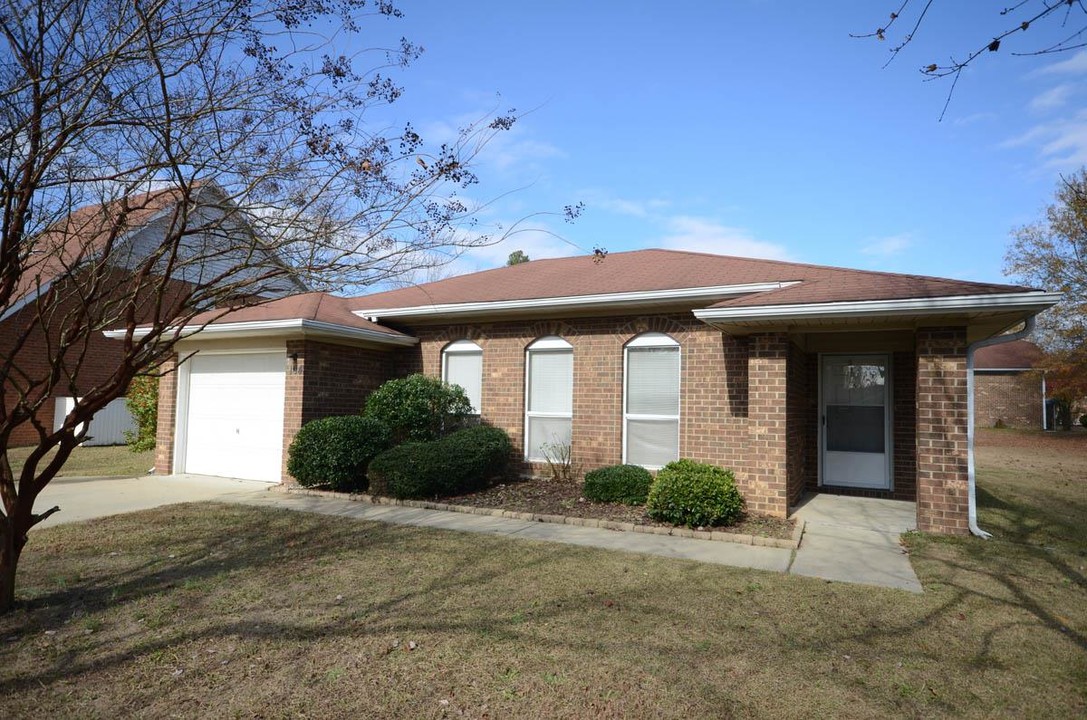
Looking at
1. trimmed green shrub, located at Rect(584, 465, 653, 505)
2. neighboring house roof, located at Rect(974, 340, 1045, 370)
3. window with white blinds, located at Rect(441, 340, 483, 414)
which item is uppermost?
neighboring house roof, located at Rect(974, 340, 1045, 370)

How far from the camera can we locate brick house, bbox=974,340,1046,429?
33219mm

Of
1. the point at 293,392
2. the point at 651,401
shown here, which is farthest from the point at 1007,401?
the point at 293,392

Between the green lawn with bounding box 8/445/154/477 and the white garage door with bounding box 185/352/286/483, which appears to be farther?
the green lawn with bounding box 8/445/154/477

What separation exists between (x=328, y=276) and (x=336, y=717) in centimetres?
350

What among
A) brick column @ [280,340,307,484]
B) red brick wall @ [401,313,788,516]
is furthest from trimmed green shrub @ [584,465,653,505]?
brick column @ [280,340,307,484]

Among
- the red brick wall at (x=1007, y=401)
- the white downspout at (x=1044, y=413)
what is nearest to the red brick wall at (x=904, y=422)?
the red brick wall at (x=1007, y=401)

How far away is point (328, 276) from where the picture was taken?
5.60 m

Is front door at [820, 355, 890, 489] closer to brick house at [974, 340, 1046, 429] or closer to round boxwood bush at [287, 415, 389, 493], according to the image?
round boxwood bush at [287, 415, 389, 493]

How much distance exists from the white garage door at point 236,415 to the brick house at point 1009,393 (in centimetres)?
3458

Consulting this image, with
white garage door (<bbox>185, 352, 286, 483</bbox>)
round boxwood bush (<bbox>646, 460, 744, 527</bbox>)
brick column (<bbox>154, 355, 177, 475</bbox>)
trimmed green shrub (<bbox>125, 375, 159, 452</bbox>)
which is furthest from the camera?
trimmed green shrub (<bbox>125, 375, 159, 452</bbox>)

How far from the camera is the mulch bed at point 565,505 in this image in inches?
315

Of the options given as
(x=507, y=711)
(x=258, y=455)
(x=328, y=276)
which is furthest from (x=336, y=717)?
(x=258, y=455)

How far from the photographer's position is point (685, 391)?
32.3 feet

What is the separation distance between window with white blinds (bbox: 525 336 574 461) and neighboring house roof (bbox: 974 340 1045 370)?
3093 centimetres
